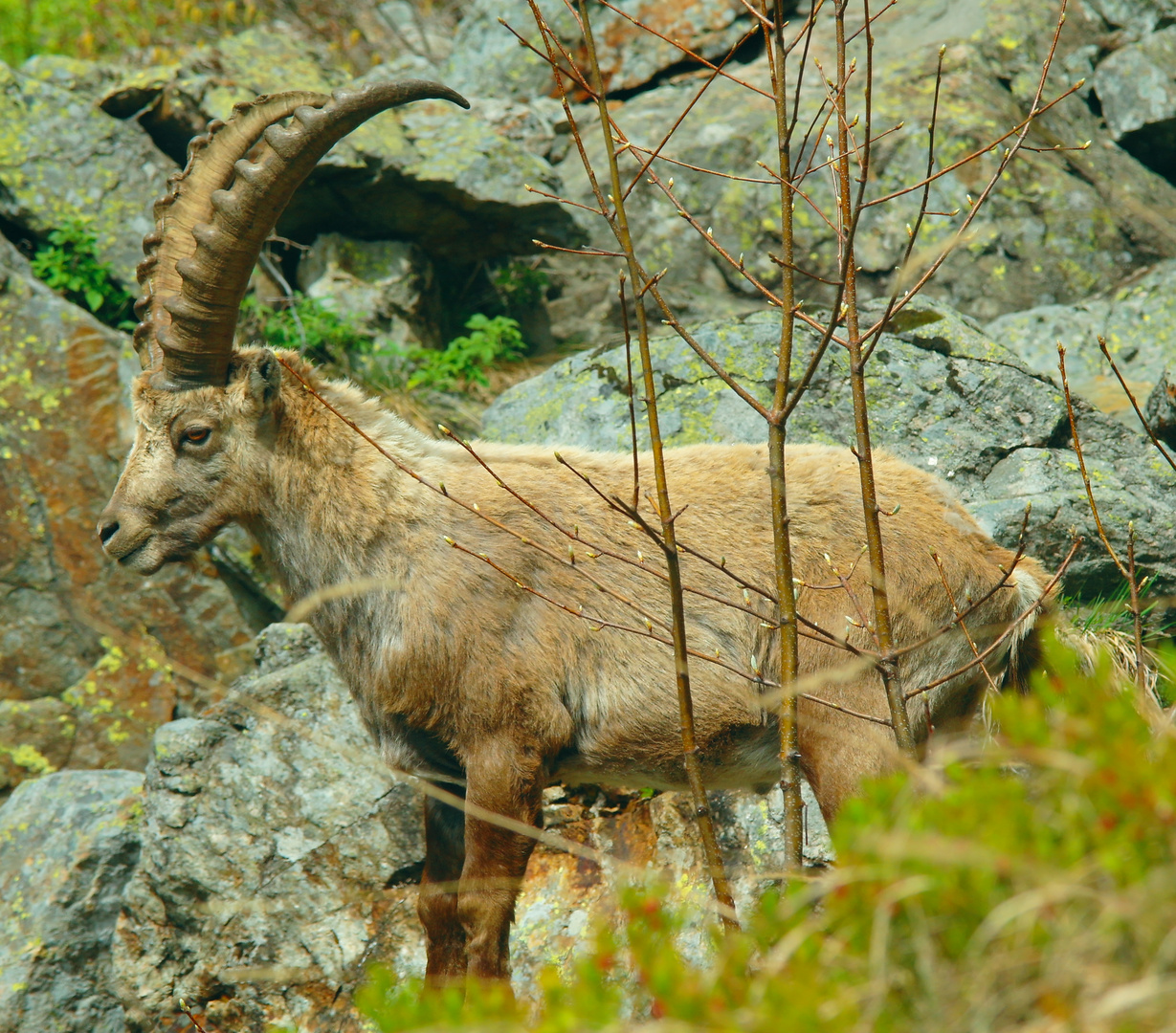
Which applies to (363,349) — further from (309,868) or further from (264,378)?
(309,868)

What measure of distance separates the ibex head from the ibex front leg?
1.66 m

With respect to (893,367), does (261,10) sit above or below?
above

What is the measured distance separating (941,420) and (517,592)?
328cm

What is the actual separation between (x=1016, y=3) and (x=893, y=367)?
20.0ft

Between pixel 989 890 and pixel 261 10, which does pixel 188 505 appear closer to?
pixel 989 890

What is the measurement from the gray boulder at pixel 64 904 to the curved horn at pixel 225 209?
286 centimetres

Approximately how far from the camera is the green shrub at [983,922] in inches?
54.2

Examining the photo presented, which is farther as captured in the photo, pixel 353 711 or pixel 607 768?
pixel 353 711

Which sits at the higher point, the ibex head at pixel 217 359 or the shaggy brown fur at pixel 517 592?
the ibex head at pixel 217 359

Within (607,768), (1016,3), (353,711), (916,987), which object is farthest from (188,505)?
(1016,3)

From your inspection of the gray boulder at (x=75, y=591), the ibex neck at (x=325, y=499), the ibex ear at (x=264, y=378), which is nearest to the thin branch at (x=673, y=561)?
the ibex neck at (x=325, y=499)

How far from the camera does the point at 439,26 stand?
1449cm

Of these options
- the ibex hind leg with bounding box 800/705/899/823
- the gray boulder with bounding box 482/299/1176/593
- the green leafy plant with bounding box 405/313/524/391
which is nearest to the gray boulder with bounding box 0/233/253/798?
the green leafy plant with bounding box 405/313/524/391

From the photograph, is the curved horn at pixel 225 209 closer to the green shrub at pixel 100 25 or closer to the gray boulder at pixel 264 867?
the gray boulder at pixel 264 867
